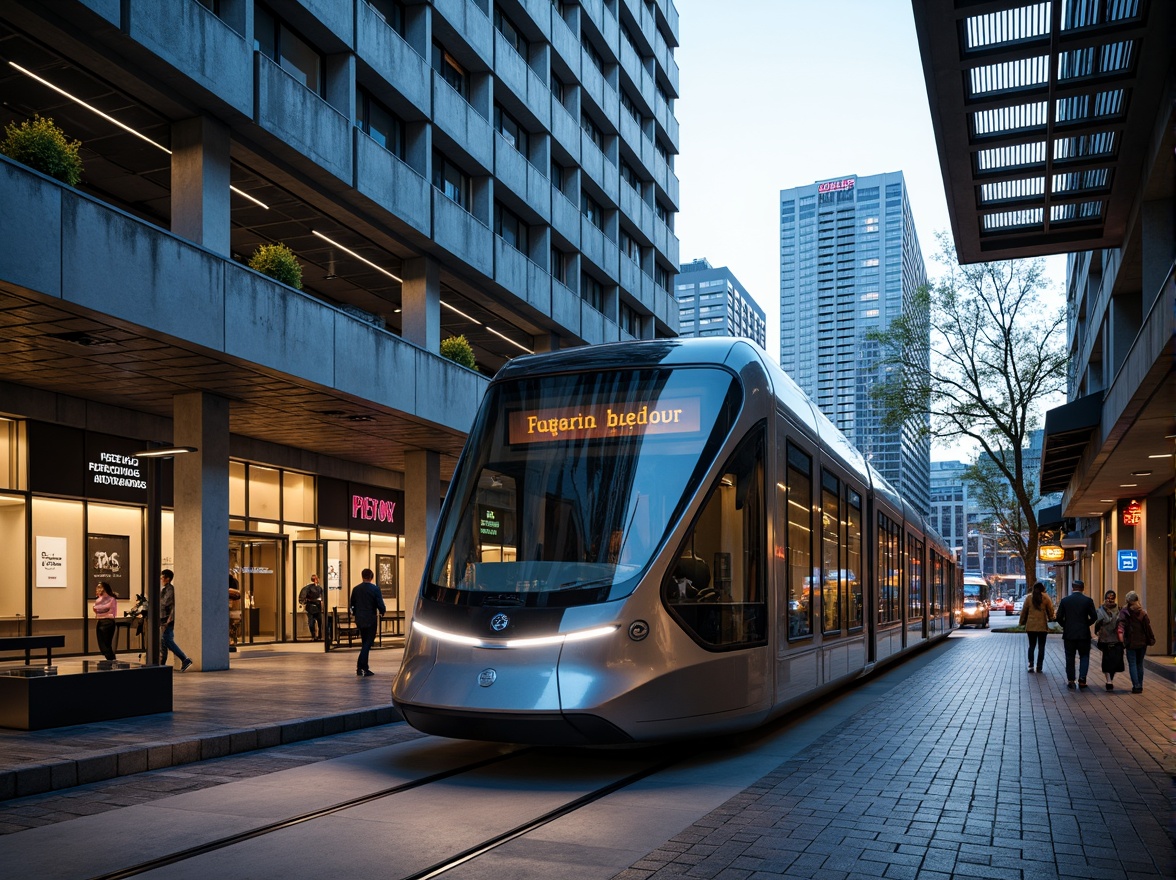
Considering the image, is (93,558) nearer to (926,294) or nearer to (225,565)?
(225,565)

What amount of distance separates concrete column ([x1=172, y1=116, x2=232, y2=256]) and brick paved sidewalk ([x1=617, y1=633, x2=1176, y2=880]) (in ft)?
38.3

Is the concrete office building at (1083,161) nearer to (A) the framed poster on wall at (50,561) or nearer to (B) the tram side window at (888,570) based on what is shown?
(B) the tram side window at (888,570)

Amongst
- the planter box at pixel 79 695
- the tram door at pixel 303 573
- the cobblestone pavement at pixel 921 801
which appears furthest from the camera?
the tram door at pixel 303 573

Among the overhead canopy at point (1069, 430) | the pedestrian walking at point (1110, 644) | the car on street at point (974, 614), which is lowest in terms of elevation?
the car on street at point (974, 614)

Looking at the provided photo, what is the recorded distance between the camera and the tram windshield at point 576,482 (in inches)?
345

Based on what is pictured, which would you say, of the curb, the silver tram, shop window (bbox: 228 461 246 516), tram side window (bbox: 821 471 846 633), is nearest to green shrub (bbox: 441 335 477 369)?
shop window (bbox: 228 461 246 516)

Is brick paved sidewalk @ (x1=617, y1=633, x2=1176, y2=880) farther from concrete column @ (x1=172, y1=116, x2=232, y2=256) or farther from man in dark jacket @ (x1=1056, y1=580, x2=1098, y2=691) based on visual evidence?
concrete column @ (x1=172, y1=116, x2=232, y2=256)

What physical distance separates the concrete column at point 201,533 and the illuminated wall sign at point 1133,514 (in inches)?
945

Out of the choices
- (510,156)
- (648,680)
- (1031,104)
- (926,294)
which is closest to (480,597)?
(648,680)

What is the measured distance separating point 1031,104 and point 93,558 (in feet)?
56.9

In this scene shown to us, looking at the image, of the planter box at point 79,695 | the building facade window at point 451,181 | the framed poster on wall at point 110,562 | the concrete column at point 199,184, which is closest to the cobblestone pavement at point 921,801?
the planter box at point 79,695

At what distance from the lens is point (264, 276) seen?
17.7 m

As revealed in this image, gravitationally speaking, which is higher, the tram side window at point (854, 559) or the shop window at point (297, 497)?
the shop window at point (297, 497)

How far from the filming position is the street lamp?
41.9ft
